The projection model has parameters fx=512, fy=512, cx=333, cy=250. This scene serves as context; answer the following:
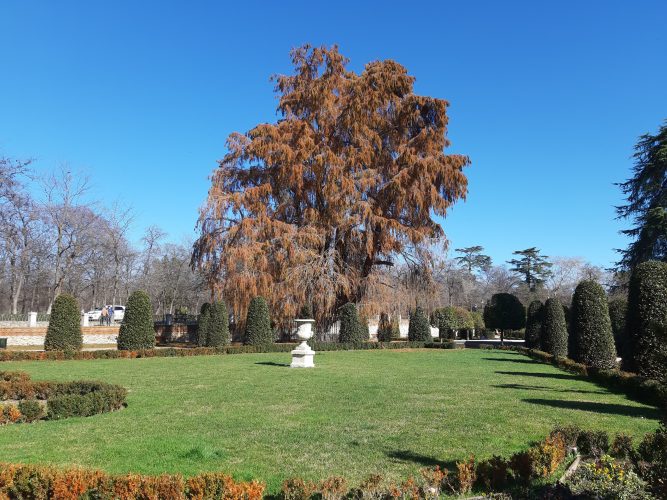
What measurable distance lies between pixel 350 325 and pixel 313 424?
691 inches

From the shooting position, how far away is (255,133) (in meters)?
25.2

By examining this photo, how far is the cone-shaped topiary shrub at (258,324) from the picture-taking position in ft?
73.6

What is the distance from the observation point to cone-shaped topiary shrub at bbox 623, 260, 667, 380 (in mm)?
11203

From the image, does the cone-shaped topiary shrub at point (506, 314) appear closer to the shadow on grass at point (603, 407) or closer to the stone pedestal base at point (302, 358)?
the stone pedestal base at point (302, 358)

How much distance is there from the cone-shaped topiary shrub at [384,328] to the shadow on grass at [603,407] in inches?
639

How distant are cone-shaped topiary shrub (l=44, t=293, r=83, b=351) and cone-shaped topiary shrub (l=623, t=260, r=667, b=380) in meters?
17.4

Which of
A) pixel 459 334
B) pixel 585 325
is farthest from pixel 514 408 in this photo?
pixel 459 334

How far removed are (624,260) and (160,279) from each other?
150 ft

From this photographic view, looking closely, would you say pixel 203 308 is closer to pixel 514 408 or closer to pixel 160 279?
pixel 514 408

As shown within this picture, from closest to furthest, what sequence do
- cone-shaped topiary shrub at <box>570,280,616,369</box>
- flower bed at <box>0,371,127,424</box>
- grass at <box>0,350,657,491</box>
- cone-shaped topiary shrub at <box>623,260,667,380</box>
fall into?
grass at <box>0,350,657,491</box> < flower bed at <box>0,371,127,424</box> < cone-shaped topiary shrub at <box>623,260,667,380</box> < cone-shaped topiary shrub at <box>570,280,616,369</box>

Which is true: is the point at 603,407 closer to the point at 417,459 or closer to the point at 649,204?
the point at 417,459

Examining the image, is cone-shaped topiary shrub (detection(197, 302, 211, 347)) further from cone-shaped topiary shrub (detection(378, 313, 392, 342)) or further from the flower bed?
the flower bed

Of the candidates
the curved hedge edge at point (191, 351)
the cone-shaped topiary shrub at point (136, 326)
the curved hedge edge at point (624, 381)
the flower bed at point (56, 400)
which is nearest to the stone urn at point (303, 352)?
the flower bed at point (56, 400)

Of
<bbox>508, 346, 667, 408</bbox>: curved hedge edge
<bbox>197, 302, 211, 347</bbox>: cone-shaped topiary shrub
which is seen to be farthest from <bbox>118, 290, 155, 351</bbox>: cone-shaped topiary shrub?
<bbox>508, 346, 667, 408</bbox>: curved hedge edge
